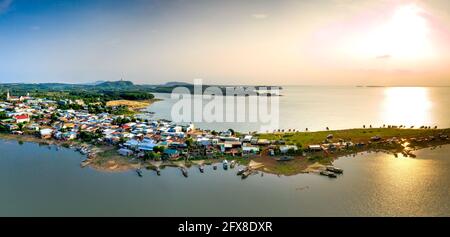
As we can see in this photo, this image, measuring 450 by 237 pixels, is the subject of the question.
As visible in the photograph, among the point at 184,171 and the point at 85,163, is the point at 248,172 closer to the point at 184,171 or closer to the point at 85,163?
the point at 184,171

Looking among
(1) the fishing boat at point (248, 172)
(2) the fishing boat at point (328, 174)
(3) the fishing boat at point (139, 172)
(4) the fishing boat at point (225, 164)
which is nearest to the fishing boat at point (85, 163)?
(3) the fishing boat at point (139, 172)

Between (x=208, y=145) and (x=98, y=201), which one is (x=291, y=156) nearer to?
(x=208, y=145)

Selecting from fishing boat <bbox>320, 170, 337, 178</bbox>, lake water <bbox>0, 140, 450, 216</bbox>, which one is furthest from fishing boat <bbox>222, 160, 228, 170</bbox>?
fishing boat <bbox>320, 170, 337, 178</bbox>

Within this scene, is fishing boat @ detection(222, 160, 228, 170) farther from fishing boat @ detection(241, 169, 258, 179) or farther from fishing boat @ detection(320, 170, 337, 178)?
fishing boat @ detection(320, 170, 337, 178)

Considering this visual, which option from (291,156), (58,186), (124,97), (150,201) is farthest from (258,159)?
(124,97)

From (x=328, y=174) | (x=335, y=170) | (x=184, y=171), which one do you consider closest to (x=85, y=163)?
(x=184, y=171)

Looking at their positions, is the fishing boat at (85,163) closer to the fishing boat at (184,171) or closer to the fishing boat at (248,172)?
the fishing boat at (184,171)

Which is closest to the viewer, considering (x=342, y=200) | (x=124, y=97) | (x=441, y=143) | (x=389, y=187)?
(x=342, y=200)

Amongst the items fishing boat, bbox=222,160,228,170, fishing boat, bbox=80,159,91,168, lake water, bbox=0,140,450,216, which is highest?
fishing boat, bbox=222,160,228,170
